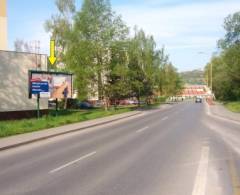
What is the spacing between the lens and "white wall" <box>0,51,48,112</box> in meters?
40.9

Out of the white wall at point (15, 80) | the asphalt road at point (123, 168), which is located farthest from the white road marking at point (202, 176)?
the white wall at point (15, 80)

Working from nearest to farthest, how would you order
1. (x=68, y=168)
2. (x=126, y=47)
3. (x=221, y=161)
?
(x=68, y=168) → (x=221, y=161) → (x=126, y=47)

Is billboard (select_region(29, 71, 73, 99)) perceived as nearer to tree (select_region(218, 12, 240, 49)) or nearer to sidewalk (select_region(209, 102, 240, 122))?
sidewalk (select_region(209, 102, 240, 122))

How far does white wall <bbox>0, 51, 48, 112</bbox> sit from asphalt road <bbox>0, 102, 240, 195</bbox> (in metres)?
21.7

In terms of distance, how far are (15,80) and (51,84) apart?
3.09 meters

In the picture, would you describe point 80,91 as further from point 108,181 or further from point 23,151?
point 108,181

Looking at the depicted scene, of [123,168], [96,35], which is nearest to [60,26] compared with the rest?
[96,35]

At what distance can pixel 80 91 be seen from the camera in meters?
60.0

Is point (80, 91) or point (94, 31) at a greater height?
point (94, 31)

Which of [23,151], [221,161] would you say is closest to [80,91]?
[23,151]

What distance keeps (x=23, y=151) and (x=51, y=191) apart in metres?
8.43

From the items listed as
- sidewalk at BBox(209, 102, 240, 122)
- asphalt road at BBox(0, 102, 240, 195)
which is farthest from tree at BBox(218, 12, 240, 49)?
asphalt road at BBox(0, 102, 240, 195)

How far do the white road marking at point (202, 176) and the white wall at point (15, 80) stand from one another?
91.7 feet

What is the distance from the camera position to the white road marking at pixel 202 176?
968 cm
